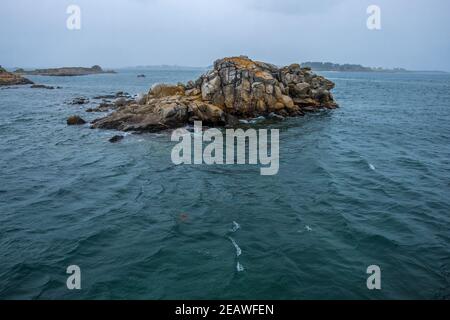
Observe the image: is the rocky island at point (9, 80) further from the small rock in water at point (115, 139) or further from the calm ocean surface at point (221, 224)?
the small rock in water at point (115, 139)

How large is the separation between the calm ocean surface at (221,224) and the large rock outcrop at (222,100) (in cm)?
856

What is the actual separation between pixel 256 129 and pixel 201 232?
26.7m

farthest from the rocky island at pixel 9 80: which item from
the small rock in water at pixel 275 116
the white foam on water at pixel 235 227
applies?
the white foam on water at pixel 235 227

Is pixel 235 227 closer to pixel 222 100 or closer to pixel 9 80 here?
pixel 222 100

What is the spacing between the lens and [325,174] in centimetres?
2633

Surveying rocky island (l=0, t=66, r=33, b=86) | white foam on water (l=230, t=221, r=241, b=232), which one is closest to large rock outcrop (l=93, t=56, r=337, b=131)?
white foam on water (l=230, t=221, r=241, b=232)

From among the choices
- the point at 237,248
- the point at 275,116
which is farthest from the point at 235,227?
the point at 275,116

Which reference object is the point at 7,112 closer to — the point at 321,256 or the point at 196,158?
the point at 196,158

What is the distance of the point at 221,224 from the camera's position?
18.4 meters

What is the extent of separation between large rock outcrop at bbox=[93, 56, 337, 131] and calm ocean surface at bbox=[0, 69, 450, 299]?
8.56 m

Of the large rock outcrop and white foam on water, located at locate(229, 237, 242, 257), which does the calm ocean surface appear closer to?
white foam on water, located at locate(229, 237, 242, 257)

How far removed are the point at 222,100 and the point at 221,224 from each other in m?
30.4

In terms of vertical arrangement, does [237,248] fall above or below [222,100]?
below
